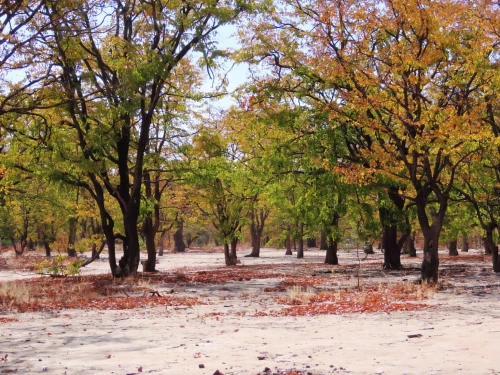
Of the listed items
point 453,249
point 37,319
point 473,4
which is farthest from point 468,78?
point 453,249

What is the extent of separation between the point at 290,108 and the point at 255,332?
592 inches

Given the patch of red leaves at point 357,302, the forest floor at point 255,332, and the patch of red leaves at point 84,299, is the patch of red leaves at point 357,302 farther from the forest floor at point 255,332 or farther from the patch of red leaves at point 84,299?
the patch of red leaves at point 84,299

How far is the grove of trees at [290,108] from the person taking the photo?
1625 centimetres

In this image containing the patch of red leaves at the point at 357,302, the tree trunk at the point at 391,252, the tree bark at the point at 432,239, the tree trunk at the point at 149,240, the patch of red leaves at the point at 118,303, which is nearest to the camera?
the patch of red leaves at the point at 357,302

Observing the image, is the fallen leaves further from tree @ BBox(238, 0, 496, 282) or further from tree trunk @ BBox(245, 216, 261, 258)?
tree trunk @ BBox(245, 216, 261, 258)

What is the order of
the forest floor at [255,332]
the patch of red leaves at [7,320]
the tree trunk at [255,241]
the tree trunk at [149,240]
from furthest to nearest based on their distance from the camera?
the tree trunk at [255,241]
the tree trunk at [149,240]
the patch of red leaves at [7,320]
the forest floor at [255,332]

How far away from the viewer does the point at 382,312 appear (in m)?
11.3

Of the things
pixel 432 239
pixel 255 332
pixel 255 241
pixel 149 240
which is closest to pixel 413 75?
pixel 432 239

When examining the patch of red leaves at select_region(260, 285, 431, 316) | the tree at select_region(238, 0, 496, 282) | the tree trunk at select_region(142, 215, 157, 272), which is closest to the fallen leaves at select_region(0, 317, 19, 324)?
the patch of red leaves at select_region(260, 285, 431, 316)

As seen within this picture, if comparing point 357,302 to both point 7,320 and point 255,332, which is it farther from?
point 7,320

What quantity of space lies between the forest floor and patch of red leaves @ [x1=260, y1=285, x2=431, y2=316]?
3 cm

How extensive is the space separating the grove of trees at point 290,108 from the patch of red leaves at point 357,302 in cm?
305

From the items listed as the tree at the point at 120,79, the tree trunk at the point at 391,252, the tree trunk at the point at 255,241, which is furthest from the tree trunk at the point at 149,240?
the tree trunk at the point at 255,241

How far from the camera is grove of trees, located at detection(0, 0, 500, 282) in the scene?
53.3 feet
